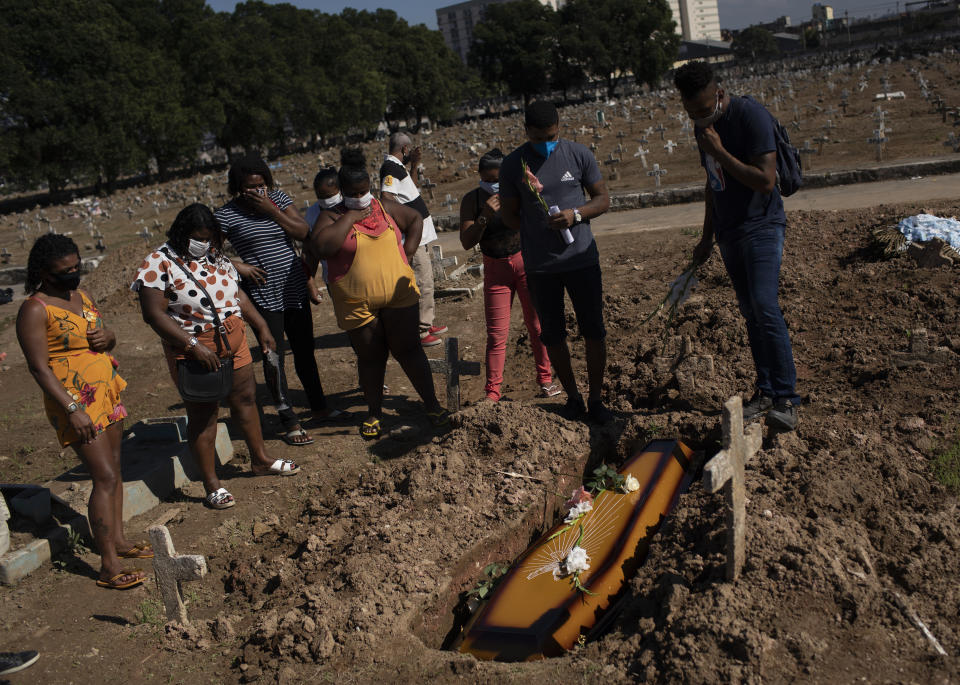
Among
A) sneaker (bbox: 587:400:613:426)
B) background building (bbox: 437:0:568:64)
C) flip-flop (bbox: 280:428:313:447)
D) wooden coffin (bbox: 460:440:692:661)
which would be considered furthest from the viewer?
background building (bbox: 437:0:568:64)

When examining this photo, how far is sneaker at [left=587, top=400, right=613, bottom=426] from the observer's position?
15.9 ft

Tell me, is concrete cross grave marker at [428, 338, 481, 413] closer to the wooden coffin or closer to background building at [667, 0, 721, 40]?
the wooden coffin

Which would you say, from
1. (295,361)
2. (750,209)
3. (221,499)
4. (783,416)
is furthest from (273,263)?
(783,416)

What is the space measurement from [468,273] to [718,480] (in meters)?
7.59

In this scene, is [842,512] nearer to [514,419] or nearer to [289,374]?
[514,419]

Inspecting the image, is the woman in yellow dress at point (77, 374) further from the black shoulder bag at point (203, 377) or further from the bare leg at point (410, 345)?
the bare leg at point (410, 345)

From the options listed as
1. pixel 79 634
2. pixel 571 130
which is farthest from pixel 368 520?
pixel 571 130

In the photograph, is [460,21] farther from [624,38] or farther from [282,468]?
[282,468]

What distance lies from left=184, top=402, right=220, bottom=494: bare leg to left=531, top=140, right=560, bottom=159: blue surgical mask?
7.81 ft

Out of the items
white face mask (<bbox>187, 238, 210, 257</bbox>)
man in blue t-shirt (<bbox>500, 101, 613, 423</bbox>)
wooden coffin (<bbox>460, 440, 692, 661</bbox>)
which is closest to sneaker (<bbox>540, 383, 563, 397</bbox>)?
man in blue t-shirt (<bbox>500, 101, 613, 423</bbox>)

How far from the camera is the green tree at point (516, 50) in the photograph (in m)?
61.5

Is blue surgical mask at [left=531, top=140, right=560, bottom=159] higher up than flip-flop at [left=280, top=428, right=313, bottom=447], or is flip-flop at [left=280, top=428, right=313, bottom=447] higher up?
blue surgical mask at [left=531, top=140, right=560, bottom=159]

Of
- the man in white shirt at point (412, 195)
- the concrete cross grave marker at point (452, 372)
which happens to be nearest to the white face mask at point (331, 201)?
the man in white shirt at point (412, 195)

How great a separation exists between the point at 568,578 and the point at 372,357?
232 centimetres
